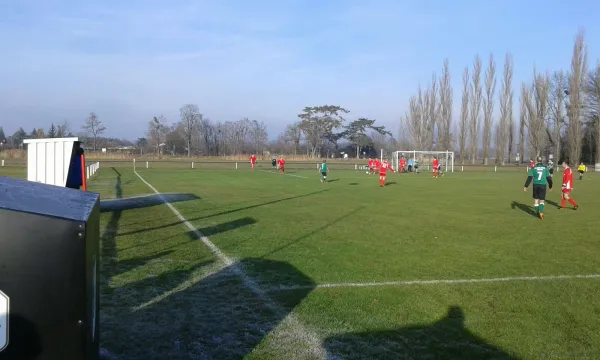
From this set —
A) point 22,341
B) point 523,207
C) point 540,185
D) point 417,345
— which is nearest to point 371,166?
point 523,207

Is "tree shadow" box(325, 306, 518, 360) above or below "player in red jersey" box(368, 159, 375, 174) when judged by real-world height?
below

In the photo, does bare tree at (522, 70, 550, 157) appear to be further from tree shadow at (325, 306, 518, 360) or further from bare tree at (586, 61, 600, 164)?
tree shadow at (325, 306, 518, 360)

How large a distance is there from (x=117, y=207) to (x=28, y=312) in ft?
44.5

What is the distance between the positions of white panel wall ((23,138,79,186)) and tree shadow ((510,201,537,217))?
13097mm

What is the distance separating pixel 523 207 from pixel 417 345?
570 inches

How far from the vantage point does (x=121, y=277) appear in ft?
22.5

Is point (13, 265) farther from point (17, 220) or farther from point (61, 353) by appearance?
point (61, 353)

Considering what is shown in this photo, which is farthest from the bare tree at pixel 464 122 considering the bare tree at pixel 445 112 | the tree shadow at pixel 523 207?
the tree shadow at pixel 523 207

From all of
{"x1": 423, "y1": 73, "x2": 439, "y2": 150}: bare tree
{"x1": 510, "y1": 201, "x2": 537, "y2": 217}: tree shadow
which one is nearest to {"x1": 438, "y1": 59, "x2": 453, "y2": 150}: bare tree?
{"x1": 423, "y1": 73, "x2": 439, "y2": 150}: bare tree

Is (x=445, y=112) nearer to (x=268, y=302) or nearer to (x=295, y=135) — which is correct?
(x=295, y=135)

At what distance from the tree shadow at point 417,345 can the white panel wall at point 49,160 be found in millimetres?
7640

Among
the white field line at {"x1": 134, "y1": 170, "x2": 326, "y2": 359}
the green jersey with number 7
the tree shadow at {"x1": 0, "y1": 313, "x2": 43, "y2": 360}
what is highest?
the green jersey with number 7

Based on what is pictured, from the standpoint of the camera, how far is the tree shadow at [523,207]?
52.1 feet

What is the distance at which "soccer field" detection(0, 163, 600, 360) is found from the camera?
14.8ft
